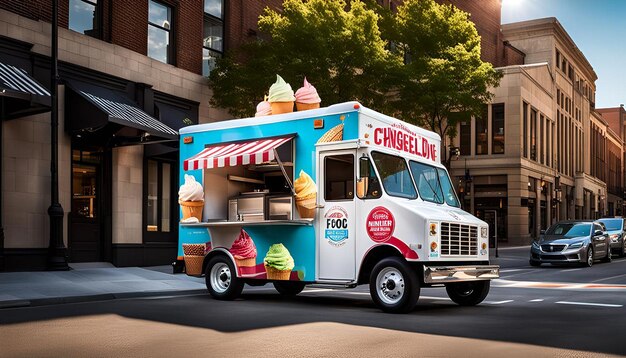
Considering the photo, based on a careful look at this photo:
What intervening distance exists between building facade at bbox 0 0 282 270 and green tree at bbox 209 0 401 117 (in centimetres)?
172

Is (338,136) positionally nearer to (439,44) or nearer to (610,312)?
(610,312)

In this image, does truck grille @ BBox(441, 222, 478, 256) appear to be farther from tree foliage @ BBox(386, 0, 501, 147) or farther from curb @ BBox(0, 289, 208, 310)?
tree foliage @ BBox(386, 0, 501, 147)

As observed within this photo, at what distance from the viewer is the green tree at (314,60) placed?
2308cm

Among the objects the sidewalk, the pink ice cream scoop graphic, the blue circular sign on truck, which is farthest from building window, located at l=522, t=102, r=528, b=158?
the blue circular sign on truck

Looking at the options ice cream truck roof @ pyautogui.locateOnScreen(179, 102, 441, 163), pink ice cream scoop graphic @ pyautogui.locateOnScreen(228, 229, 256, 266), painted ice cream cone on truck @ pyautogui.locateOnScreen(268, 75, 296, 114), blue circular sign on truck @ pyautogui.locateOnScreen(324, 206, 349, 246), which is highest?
painted ice cream cone on truck @ pyautogui.locateOnScreen(268, 75, 296, 114)

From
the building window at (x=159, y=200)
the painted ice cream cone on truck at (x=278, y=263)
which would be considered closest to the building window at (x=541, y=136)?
the building window at (x=159, y=200)

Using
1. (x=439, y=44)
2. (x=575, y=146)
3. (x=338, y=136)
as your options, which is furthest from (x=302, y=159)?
(x=575, y=146)

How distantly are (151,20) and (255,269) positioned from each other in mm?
12971

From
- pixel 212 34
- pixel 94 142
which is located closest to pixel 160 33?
pixel 212 34

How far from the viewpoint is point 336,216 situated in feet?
41.4

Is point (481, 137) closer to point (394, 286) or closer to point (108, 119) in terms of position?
point (108, 119)

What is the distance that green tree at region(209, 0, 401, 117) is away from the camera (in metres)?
23.1

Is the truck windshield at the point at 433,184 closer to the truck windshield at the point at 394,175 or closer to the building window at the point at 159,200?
the truck windshield at the point at 394,175

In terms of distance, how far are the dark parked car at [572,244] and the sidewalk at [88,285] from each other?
13.0 metres
